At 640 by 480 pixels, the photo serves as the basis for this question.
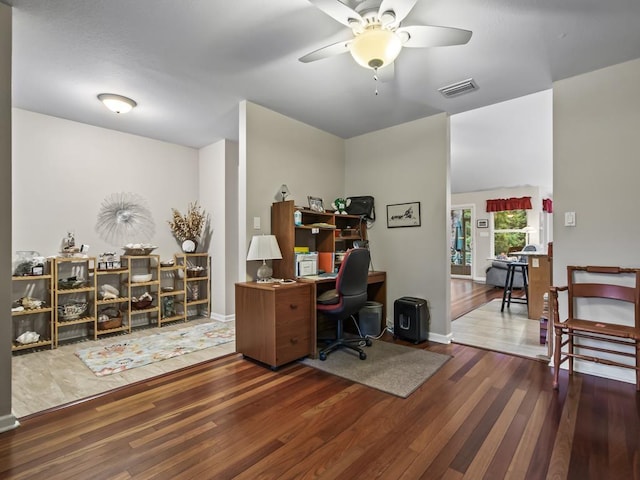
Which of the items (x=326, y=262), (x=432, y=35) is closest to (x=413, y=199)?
(x=326, y=262)

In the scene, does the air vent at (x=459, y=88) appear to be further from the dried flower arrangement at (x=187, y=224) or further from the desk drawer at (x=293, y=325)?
the dried flower arrangement at (x=187, y=224)

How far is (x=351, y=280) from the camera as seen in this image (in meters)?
2.85

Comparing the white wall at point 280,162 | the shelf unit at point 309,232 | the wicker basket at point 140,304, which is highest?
the white wall at point 280,162

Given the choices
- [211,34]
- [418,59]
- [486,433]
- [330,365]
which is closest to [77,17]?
[211,34]

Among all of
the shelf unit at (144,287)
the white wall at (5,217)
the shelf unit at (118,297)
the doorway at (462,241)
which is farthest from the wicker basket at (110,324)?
the doorway at (462,241)

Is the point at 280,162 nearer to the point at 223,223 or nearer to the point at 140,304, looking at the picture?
the point at 223,223

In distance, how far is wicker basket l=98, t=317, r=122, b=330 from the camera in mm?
3707

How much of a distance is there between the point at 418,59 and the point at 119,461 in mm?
3199

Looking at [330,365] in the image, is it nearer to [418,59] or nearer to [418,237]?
[418,237]

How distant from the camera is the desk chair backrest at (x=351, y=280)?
278 cm

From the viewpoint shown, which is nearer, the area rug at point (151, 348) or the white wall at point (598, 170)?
the white wall at point (598, 170)

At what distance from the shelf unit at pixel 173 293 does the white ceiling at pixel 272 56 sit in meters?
2.00

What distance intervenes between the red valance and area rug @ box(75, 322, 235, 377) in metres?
7.21

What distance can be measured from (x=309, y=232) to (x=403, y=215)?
3.74 feet
